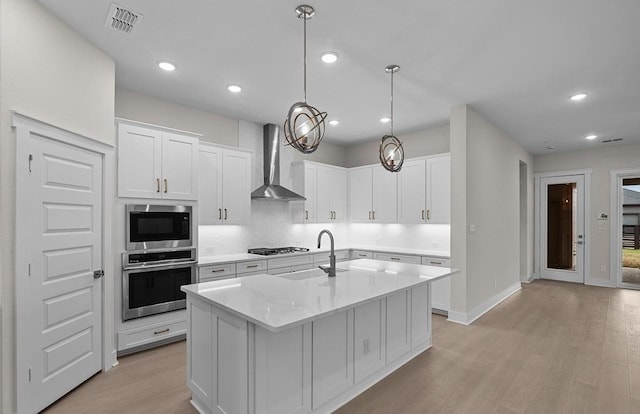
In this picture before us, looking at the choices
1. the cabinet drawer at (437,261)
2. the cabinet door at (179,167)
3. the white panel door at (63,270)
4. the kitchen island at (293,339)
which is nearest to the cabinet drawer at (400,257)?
the cabinet drawer at (437,261)

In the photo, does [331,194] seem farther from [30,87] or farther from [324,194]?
[30,87]

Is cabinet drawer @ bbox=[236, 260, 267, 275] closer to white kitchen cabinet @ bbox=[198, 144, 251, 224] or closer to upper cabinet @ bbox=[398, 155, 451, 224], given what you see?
white kitchen cabinet @ bbox=[198, 144, 251, 224]

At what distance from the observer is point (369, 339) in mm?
2746

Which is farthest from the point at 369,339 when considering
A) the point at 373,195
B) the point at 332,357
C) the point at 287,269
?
the point at 373,195

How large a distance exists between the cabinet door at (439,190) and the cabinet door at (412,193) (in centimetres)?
10

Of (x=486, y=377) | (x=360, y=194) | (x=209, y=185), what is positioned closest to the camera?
(x=486, y=377)

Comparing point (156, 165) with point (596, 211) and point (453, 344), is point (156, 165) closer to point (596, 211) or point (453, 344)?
point (453, 344)

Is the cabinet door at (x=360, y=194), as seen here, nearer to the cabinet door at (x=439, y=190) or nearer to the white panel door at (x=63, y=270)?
the cabinet door at (x=439, y=190)

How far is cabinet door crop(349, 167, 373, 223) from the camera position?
5.97 meters

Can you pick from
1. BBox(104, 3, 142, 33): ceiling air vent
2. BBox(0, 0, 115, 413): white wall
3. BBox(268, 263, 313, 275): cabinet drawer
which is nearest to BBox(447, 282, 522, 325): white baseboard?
BBox(268, 263, 313, 275): cabinet drawer

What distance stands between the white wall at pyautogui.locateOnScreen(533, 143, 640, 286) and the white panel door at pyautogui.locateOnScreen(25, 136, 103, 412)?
8.81 meters

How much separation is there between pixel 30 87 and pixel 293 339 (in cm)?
258

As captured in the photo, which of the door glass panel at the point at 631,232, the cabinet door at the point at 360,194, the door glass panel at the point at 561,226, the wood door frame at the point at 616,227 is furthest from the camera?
the door glass panel at the point at 561,226

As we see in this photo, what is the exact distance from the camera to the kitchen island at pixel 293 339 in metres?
1.92
